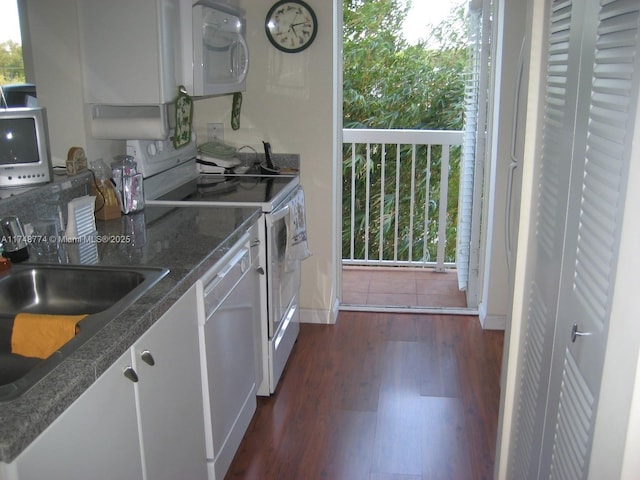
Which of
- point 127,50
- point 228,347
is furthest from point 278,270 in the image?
point 127,50

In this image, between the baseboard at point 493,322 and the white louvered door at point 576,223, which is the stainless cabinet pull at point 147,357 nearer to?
the white louvered door at point 576,223

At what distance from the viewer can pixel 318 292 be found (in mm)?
3947

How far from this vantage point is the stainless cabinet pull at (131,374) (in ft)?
5.03

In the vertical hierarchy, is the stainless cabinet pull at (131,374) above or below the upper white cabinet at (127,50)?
below

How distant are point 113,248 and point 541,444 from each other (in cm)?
147

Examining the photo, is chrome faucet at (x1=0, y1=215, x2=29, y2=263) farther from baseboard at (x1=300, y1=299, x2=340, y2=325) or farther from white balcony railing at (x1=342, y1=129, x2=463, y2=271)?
white balcony railing at (x1=342, y1=129, x2=463, y2=271)

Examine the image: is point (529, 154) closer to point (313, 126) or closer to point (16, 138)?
point (16, 138)

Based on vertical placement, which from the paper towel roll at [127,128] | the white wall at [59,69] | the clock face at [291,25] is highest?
the clock face at [291,25]

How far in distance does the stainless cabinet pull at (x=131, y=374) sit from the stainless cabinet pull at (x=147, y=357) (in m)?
0.05

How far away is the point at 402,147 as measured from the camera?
15.9 ft

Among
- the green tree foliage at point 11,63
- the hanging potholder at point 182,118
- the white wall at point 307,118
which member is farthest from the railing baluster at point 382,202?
the green tree foliage at point 11,63

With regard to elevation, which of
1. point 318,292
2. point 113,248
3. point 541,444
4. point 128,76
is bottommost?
point 318,292

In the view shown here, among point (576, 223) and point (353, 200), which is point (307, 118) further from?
point (576, 223)

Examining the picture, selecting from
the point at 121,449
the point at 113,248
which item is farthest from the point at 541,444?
the point at 113,248
